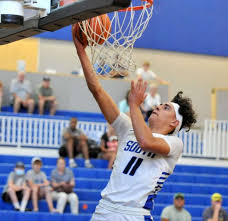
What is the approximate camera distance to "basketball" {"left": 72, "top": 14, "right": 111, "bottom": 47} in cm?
430

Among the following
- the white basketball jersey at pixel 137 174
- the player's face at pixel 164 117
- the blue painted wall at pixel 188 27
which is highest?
the blue painted wall at pixel 188 27

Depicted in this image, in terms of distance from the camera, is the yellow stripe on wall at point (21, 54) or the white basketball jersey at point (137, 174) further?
the yellow stripe on wall at point (21, 54)

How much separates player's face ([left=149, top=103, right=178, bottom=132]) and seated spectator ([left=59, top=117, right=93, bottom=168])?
24.7ft

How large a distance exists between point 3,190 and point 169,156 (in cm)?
628

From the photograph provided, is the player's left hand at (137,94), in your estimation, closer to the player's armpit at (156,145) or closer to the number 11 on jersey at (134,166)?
the player's armpit at (156,145)

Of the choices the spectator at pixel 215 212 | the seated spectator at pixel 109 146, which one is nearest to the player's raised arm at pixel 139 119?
the spectator at pixel 215 212

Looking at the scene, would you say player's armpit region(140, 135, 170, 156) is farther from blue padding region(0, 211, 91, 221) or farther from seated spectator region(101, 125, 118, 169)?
seated spectator region(101, 125, 118, 169)

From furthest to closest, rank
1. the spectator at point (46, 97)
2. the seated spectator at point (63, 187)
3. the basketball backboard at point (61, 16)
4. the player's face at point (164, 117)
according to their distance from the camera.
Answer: the spectator at point (46, 97) < the seated spectator at point (63, 187) < the player's face at point (164, 117) < the basketball backboard at point (61, 16)

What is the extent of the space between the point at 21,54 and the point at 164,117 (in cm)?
1442

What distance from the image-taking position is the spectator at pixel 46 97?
1373cm

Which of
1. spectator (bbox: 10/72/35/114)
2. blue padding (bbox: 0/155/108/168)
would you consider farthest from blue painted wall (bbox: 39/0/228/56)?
blue padding (bbox: 0/155/108/168)

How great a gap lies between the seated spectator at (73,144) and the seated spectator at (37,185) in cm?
171

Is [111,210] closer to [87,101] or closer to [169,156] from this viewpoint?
A: [169,156]

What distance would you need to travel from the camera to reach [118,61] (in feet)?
14.6
